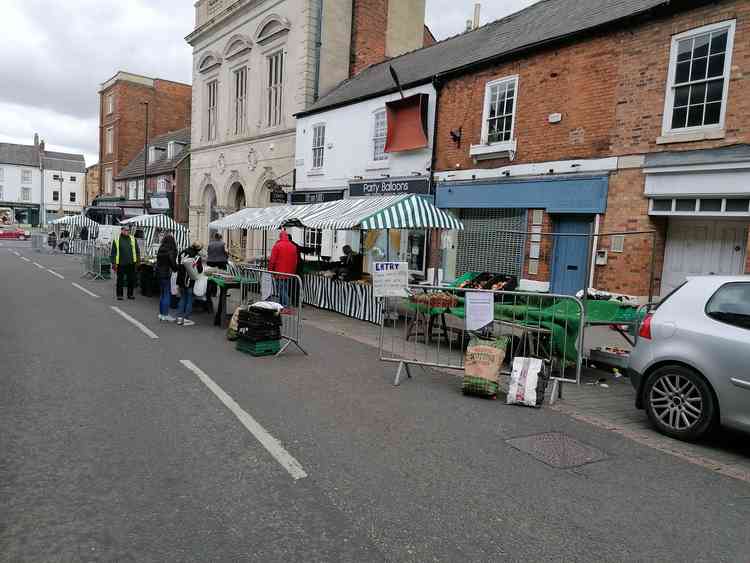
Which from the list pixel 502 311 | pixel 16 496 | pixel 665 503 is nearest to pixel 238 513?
pixel 16 496

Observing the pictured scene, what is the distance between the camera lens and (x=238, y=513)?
3512 mm

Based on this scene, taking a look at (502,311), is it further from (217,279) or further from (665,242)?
(217,279)

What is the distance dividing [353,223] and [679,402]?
784 centimetres

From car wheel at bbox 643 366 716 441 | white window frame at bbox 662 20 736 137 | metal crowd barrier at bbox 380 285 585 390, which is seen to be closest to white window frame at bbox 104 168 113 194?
metal crowd barrier at bbox 380 285 585 390

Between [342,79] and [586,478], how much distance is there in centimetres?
2123

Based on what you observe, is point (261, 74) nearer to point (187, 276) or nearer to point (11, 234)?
point (187, 276)

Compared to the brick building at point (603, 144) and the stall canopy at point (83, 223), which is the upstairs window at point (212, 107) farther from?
the brick building at point (603, 144)

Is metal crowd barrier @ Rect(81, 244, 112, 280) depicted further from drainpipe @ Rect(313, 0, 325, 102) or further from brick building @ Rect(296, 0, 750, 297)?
brick building @ Rect(296, 0, 750, 297)

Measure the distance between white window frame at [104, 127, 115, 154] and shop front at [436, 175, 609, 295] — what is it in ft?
145

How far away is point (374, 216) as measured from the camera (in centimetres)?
1209

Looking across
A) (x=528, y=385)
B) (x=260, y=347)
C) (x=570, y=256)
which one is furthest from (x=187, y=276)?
(x=570, y=256)

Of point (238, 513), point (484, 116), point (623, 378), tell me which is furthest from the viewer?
point (484, 116)

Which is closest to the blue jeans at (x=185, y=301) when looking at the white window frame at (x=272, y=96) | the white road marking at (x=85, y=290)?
the white road marking at (x=85, y=290)

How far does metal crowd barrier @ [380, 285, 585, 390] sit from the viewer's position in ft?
23.3
